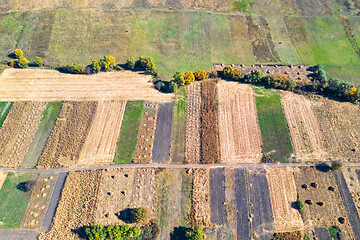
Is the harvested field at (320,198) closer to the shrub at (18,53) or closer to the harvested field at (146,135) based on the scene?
the harvested field at (146,135)

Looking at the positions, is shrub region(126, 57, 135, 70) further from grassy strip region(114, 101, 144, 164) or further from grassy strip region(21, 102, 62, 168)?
grassy strip region(21, 102, 62, 168)

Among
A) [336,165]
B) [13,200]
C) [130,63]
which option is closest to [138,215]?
[13,200]

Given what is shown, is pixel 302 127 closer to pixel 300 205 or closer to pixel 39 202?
pixel 300 205

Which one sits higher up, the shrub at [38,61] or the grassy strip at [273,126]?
the shrub at [38,61]

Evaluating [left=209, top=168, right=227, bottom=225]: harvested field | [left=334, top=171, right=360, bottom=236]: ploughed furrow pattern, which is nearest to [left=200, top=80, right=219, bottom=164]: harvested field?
[left=209, top=168, right=227, bottom=225]: harvested field

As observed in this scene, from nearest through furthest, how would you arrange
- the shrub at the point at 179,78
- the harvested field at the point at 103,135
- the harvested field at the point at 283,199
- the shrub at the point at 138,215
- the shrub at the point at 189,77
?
the shrub at the point at 138,215 → the harvested field at the point at 283,199 → the harvested field at the point at 103,135 → the shrub at the point at 179,78 → the shrub at the point at 189,77

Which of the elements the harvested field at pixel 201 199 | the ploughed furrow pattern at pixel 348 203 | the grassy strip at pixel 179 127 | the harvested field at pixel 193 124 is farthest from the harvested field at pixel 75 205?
the ploughed furrow pattern at pixel 348 203
